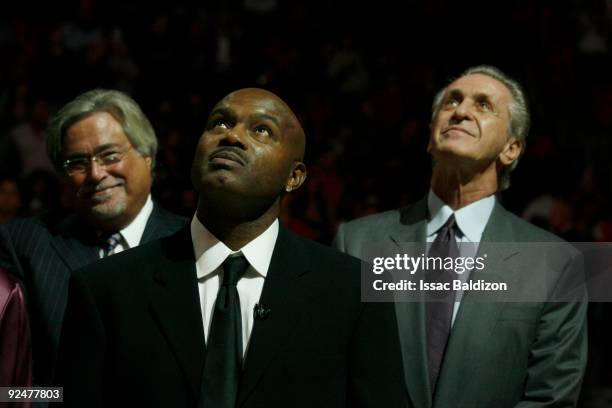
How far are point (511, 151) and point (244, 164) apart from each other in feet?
4.52

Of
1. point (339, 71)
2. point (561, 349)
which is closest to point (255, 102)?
point (561, 349)

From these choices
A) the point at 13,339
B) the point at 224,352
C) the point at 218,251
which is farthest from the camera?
the point at 13,339

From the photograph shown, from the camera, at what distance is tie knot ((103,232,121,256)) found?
10.8ft

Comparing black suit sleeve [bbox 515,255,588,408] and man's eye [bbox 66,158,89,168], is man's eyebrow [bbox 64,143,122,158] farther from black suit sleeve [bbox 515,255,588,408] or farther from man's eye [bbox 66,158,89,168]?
black suit sleeve [bbox 515,255,588,408]

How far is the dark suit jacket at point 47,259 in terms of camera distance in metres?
3.10

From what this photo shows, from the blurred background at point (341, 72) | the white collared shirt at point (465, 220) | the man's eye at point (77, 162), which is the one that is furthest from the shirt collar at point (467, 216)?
the blurred background at point (341, 72)

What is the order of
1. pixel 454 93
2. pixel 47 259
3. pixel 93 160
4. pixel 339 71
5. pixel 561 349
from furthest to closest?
pixel 339 71
pixel 454 93
pixel 93 160
pixel 47 259
pixel 561 349

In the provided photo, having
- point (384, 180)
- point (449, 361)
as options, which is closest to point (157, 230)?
point (449, 361)

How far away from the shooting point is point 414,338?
313 centimetres

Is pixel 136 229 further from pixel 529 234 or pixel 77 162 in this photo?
pixel 529 234

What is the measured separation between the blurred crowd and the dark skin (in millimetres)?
3885

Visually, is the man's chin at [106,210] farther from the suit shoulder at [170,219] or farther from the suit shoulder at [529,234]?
the suit shoulder at [529,234]

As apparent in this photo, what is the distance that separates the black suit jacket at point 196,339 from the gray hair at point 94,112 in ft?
2.90

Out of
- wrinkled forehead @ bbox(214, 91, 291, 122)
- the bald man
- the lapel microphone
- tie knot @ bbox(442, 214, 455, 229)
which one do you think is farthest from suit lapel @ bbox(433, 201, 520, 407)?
wrinkled forehead @ bbox(214, 91, 291, 122)
